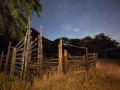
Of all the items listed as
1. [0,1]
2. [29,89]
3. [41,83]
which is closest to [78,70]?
[41,83]

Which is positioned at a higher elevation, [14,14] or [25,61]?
[14,14]

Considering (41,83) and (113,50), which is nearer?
(41,83)

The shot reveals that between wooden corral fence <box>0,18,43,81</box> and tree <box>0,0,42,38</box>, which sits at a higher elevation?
tree <box>0,0,42,38</box>

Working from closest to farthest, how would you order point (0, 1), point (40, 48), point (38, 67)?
point (0, 1) < point (38, 67) < point (40, 48)

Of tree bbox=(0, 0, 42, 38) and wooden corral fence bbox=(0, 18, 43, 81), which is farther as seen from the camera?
tree bbox=(0, 0, 42, 38)

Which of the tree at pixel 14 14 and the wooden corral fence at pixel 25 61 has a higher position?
the tree at pixel 14 14

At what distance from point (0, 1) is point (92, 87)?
23.3 feet

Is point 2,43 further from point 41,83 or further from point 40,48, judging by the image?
point 41,83

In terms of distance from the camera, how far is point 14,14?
874 centimetres

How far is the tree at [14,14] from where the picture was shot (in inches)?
356

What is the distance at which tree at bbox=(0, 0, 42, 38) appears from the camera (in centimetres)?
905

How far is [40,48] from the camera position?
1188 cm

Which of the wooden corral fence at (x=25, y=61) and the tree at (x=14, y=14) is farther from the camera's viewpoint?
the tree at (x=14, y=14)

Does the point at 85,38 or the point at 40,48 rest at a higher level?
the point at 85,38
